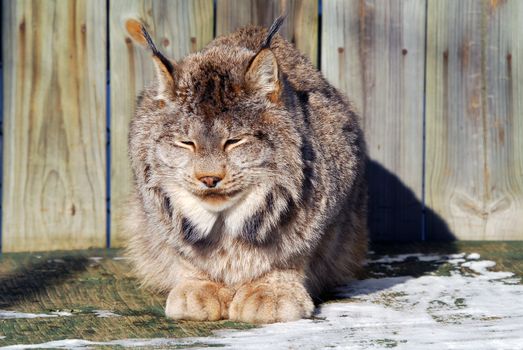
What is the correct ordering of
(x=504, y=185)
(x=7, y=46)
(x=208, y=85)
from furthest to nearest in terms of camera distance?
(x=504, y=185) < (x=7, y=46) < (x=208, y=85)

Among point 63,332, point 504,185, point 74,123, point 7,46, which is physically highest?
point 7,46

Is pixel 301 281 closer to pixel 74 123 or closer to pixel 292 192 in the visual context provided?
pixel 292 192

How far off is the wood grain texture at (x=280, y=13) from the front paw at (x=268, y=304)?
5.63ft

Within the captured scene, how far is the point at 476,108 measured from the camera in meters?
5.05

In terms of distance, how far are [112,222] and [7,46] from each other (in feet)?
3.30

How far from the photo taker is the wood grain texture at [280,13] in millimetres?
4934

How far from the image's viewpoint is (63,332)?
328 cm

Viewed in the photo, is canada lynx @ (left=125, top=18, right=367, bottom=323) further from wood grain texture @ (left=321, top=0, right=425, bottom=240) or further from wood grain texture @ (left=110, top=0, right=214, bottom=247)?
wood grain texture @ (left=321, top=0, right=425, bottom=240)

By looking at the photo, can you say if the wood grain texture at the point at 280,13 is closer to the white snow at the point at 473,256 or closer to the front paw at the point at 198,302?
the white snow at the point at 473,256

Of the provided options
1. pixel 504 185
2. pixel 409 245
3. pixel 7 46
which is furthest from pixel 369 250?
pixel 7 46

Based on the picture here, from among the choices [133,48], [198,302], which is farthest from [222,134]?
[133,48]

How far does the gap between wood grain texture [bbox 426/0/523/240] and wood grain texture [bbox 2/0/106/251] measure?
5.58 feet

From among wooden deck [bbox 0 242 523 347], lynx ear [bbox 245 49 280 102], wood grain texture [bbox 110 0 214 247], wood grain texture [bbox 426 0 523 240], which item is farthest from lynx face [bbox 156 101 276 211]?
wood grain texture [bbox 426 0 523 240]

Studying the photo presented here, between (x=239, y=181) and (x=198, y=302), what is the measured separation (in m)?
0.47
